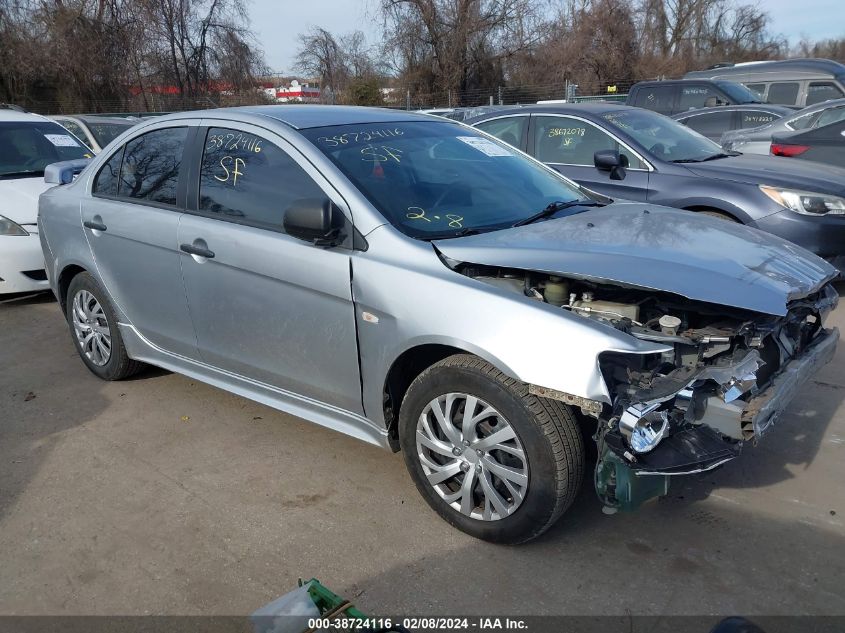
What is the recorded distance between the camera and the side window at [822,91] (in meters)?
13.0

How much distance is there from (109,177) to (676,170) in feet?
14.7

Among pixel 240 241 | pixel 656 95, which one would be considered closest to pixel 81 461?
pixel 240 241

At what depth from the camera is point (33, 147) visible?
798 cm

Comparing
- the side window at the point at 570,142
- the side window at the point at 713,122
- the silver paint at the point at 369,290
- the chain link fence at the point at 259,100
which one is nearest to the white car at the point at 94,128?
the side window at the point at 570,142

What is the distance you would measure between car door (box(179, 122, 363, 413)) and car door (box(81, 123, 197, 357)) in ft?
0.50

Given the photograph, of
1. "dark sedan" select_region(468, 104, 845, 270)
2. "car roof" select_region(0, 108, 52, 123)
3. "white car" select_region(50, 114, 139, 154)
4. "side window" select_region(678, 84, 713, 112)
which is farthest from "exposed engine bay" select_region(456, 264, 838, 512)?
"side window" select_region(678, 84, 713, 112)

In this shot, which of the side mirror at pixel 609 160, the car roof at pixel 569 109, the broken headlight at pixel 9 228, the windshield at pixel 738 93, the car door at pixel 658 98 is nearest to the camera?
the side mirror at pixel 609 160

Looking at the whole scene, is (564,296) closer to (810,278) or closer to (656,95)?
(810,278)

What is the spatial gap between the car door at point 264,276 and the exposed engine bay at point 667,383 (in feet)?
2.28

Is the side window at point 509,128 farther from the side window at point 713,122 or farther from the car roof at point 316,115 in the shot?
the side window at point 713,122

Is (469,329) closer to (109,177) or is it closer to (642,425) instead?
(642,425)

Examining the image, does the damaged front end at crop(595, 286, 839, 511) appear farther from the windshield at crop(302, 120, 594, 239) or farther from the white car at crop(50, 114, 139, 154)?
the white car at crop(50, 114, 139, 154)

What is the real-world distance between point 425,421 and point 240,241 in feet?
4.31

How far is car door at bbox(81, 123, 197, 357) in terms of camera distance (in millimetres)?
4066
